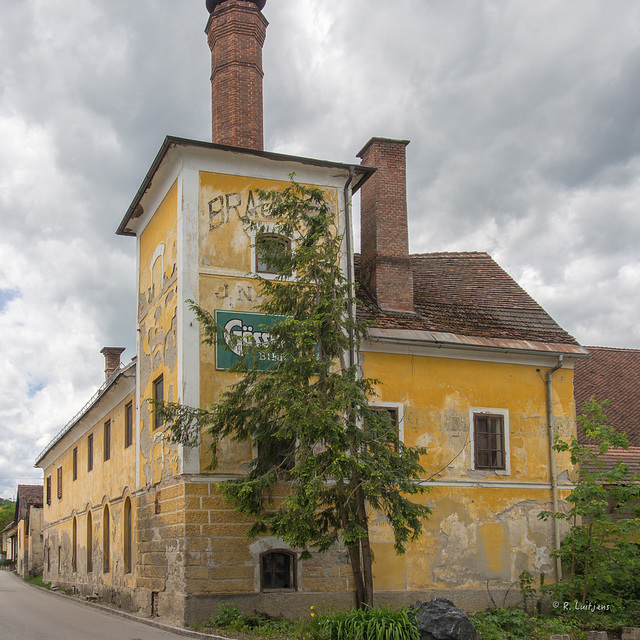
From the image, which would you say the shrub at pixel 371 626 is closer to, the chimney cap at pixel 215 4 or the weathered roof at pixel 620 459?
the weathered roof at pixel 620 459

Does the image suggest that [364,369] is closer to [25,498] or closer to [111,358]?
[111,358]

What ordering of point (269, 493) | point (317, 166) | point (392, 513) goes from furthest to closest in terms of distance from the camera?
1. point (317, 166)
2. point (269, 493)
3. point (392, 513)

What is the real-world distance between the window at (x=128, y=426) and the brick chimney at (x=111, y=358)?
1286 centimetres

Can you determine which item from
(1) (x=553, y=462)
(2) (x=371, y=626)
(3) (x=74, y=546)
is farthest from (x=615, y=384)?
(3) (x=74, y=546)

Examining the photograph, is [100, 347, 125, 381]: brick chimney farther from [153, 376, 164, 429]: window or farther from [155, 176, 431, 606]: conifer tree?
[155, 176, 431, 606]: conifer tree

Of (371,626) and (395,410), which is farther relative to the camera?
(395,410)

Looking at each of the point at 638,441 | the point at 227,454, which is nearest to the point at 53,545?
the point at 227,454

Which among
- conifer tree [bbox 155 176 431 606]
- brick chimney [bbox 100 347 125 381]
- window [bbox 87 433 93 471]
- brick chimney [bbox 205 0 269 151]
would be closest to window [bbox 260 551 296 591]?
conifer tree [bbox 155 176 431 606]

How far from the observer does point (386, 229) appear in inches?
769

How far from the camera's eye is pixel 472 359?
18.4m

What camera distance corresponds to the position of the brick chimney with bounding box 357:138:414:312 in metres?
19.2

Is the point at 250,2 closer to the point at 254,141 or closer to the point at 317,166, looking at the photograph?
the point at 254,141

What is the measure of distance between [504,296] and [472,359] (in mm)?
3617

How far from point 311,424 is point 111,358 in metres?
22.6
